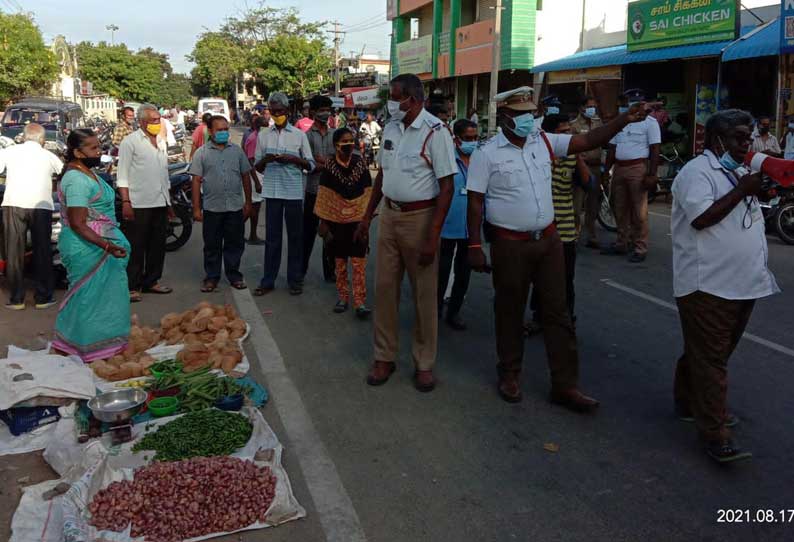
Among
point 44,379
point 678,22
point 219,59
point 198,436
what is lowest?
point 198,436

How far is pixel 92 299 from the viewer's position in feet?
17.9

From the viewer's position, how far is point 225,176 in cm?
755

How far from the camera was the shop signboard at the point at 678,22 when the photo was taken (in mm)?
15633

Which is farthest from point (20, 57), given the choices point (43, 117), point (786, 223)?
point (786, 223)

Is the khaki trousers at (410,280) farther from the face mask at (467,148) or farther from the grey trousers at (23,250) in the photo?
the grey trousers at (23,250)

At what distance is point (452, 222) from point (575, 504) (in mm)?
3252

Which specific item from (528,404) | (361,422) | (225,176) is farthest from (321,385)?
(225,176)

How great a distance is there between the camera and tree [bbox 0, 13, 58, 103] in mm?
35906

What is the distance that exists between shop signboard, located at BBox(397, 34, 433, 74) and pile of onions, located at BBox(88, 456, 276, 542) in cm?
3170

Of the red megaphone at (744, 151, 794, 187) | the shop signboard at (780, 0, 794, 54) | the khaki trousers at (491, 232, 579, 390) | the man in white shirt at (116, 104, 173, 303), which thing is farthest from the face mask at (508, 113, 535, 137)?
the shop signboard at (780, 0, 794, 54)

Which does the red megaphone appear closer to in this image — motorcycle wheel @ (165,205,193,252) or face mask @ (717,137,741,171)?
face mask @ (717,137,741,171)

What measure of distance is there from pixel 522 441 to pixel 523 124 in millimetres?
1839

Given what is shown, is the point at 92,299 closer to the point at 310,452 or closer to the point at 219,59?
the point at 310,452

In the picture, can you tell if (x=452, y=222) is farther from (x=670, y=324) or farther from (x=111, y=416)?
(x=111, y=416)
